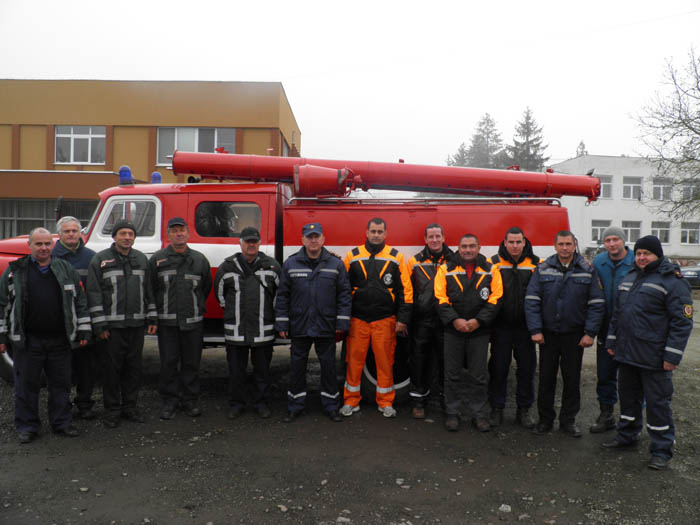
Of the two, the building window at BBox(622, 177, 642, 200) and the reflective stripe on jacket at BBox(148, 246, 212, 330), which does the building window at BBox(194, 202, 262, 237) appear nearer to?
the reflective stripe on jacket at BBox(148, 246, 212, 330)

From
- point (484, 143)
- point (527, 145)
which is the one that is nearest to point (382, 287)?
point (527, 145)

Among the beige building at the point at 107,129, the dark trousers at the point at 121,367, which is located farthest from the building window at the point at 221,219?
the beige building at the point at 107,129

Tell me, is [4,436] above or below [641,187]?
below

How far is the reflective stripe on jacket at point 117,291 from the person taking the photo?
4.90 metres

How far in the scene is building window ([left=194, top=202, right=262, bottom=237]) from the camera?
241 inches

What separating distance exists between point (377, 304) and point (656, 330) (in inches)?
100

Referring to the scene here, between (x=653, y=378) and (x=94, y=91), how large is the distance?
2203cm

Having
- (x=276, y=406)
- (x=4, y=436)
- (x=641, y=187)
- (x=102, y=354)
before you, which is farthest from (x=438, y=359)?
(x=641, y=187)

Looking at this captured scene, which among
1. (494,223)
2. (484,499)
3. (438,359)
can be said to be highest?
(494,223)

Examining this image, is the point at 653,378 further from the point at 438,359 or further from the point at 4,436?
the point at 4,436

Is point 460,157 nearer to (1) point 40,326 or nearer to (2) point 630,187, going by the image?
(2) point 630,187

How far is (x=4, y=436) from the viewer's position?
4742mm

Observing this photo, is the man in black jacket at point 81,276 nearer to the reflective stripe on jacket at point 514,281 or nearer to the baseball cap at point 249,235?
the baseball cap at point 249,235

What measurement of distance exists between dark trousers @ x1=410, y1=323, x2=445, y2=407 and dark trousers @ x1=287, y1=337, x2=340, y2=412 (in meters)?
0.89
